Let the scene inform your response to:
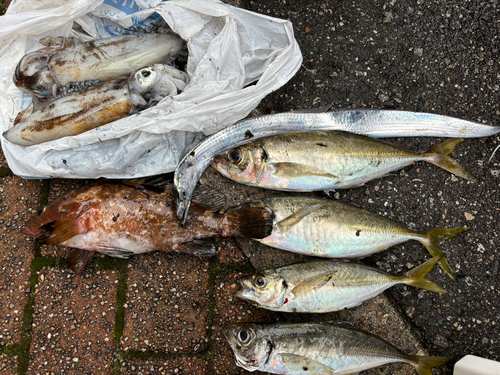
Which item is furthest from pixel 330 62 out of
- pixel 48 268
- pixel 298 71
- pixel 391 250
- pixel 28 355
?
pixel 28 355

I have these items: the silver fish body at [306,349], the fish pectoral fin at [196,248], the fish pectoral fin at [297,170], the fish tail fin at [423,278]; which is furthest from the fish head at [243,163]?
the fish tail fin at [423,278]

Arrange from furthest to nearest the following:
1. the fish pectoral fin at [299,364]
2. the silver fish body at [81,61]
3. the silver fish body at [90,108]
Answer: the silver fish body at [81,61] → the silver fish body at [90,108] → the fish pectoral fin at [299,364]

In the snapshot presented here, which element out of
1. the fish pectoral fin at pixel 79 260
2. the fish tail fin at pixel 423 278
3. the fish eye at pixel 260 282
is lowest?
the fish pectoral fin at pixel 79 260

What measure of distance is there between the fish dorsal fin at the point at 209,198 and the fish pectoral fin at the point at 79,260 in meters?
0.95

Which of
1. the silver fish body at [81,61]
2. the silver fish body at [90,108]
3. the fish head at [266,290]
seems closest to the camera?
the fish head at [266,290]

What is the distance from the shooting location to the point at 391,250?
3.21 m

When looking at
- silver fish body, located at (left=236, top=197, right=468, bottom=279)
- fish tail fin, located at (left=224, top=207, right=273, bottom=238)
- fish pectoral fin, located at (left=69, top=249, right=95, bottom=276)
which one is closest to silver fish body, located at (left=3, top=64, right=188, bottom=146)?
fish pectoral fin, located at (left=69, top=249, right=95, bottom=276)

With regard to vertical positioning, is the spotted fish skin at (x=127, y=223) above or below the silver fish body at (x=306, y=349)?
above

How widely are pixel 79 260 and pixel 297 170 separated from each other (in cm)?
187

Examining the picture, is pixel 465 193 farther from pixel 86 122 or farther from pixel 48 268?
pixel 48 268

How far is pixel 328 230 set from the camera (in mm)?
2980

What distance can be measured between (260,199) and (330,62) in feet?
4.63

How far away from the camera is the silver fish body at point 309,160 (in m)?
3.04

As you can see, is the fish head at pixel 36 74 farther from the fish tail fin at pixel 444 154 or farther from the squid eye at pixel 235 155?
the fish tail fin at pixel 444 154
